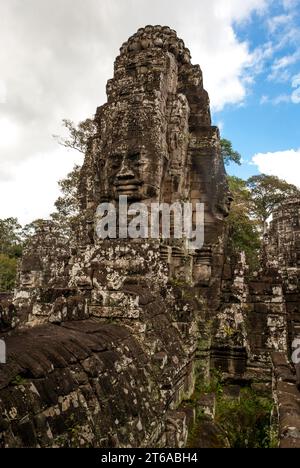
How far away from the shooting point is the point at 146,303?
15.7ft

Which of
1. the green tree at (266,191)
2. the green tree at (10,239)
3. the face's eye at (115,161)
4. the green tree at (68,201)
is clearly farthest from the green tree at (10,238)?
the face's eye at (115,161)

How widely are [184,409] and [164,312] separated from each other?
135 cm

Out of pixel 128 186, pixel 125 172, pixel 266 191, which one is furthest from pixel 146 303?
pixel 266 191

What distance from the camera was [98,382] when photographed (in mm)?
2805

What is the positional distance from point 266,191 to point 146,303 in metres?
28.9

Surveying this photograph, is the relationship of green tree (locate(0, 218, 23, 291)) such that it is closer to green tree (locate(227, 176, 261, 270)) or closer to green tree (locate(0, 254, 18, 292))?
green tree (locate(0, 254, 18, 292))

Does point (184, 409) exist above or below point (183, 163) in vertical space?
below

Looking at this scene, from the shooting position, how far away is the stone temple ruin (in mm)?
2516

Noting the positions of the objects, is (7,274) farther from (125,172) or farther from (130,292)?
(130,292)
